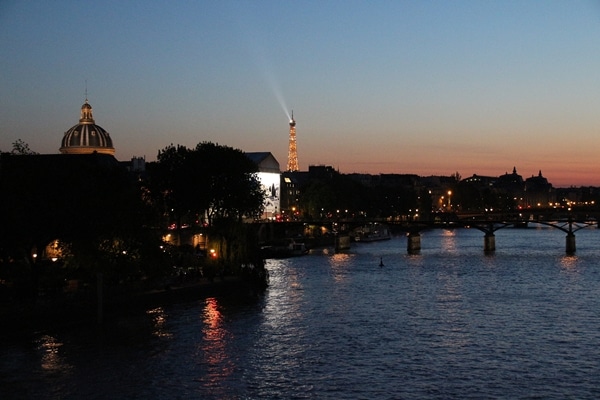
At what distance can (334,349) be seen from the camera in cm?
2609

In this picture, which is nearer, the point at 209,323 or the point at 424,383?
the point at 424,383

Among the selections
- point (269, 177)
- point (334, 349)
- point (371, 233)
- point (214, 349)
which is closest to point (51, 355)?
point (214, 349)

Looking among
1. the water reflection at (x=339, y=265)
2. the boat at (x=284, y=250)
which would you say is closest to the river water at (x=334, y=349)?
the water reflection at (x=339, y=265)

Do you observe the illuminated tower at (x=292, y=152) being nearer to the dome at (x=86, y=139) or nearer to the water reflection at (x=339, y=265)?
the dome at (x=86, y=139)

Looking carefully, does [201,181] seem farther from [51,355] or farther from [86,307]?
[51,355]

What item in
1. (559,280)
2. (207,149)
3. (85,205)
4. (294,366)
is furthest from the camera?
(207,149)

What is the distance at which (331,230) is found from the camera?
98.4 m

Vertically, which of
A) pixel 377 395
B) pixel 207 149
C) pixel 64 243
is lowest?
pixel 377 395

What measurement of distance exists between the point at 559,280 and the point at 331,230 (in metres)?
52.5

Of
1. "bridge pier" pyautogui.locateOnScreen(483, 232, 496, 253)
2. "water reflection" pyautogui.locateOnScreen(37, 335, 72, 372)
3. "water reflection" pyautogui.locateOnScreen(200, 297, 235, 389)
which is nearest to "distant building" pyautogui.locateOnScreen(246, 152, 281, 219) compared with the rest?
"bridge pier" pyautogui.locateOnScreen(483, 232, 496, 253)

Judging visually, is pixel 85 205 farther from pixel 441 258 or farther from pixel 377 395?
pixel 441 258

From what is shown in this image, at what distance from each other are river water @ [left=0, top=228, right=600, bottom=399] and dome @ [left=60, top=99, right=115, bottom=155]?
240ft

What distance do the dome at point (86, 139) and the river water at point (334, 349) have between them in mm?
73000

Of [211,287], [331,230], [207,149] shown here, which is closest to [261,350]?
[211,287]
